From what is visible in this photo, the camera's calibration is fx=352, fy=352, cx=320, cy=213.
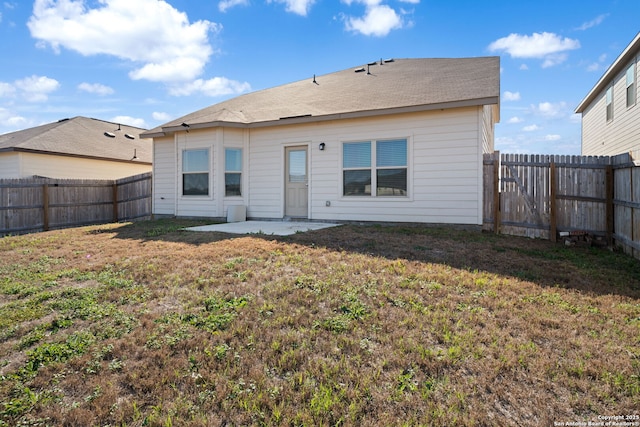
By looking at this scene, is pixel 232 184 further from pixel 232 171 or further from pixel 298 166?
pixel 298 166

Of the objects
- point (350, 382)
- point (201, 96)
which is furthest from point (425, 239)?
point (201, 96)

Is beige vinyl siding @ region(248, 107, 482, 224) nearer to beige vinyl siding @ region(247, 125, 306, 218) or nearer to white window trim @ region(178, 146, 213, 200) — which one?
beige vinyl siding @ region(247, 125, 306, 218)

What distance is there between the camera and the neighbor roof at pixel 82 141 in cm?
1505

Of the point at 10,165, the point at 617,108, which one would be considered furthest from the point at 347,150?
the point at 10,165

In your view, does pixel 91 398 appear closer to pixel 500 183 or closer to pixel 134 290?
pixel 134 290

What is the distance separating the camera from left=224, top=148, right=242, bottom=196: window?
11.0 metres

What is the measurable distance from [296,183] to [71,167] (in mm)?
11574

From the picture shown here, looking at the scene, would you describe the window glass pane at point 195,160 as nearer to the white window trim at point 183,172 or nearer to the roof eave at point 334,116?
the white window trim at point 183,172

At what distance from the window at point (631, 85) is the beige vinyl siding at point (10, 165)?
22.6 m

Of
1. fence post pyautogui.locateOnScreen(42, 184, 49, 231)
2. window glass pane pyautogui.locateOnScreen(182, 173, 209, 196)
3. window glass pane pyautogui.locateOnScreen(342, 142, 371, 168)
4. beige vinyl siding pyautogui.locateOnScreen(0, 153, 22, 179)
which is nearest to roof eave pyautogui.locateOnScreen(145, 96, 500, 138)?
window glass pane pyautogui.locateOnScreen(342, 142, 371, 168)

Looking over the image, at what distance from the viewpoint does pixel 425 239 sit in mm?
7090

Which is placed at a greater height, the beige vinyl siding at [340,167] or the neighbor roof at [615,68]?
the neighbor roof at [615,68]

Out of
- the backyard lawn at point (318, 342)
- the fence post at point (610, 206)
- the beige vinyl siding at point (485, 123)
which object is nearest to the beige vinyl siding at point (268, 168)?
the beige vinyl siding at point (485, 123)

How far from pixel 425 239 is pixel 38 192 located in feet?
39.6
